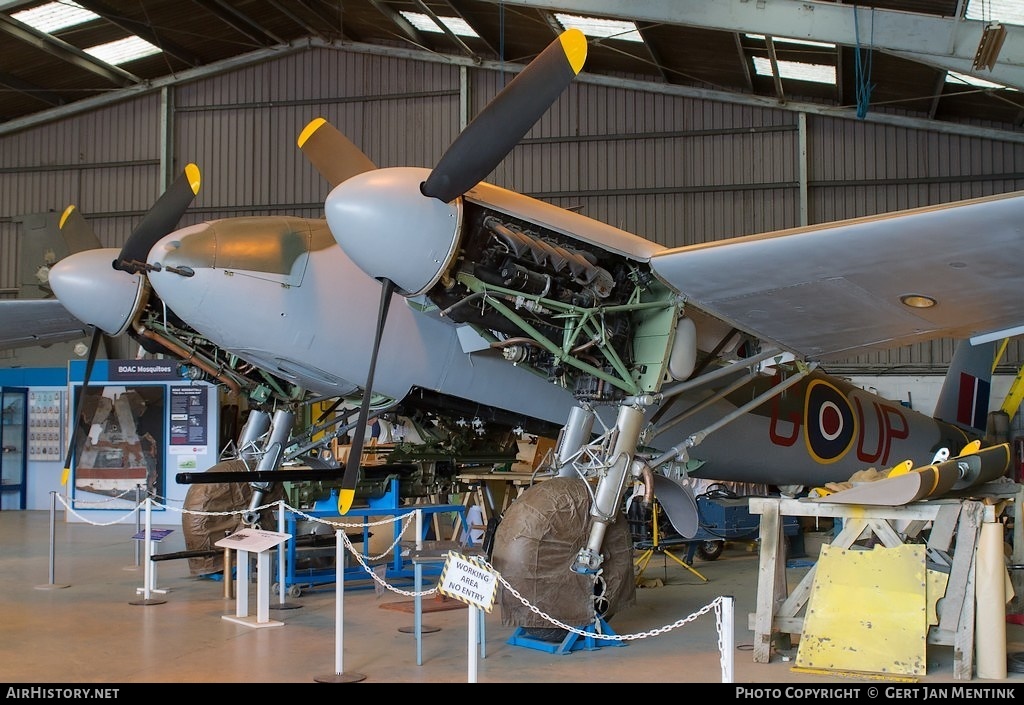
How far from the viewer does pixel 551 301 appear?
22.2 ft

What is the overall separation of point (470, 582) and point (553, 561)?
1.52m

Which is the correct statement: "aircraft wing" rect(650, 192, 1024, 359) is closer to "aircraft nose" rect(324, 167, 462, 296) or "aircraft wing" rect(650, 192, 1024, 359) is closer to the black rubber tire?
"aircraft nose" rect(324, 167, 462, 296)

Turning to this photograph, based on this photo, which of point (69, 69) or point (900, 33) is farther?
point (69, 69)

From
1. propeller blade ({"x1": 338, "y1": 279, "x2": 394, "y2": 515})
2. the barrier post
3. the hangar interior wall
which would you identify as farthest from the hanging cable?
the barrier post

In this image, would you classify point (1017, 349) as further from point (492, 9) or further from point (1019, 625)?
point (1019, 625)

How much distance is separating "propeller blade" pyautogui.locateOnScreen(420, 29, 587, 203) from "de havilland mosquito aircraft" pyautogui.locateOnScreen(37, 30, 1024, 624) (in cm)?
1

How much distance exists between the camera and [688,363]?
7.57 meters

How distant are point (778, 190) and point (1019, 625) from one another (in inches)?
555

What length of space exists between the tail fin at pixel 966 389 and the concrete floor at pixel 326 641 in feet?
11.9

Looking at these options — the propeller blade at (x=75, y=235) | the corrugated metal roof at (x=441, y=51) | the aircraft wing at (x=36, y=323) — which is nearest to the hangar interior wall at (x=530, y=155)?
the corrugated metal roof at (x=441, y=51)

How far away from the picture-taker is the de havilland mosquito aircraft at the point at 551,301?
613 centimetres

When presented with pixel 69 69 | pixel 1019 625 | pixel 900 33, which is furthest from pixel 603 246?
pixel 69 69

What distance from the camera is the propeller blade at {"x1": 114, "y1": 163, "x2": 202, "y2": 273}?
8180mm

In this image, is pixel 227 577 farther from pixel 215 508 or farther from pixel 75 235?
pixel 75 235
